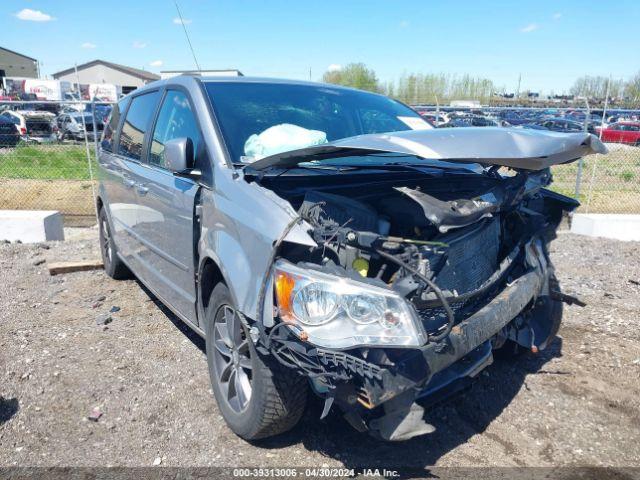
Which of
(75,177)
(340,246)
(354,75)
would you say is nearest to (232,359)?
(340,246)

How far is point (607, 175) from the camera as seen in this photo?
1299cm

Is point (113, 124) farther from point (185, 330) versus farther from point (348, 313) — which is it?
point (348, 313)

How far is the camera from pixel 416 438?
9.95 feet

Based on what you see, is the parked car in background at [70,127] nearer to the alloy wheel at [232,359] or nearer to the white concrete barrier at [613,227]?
the white concrete barrier at [613,227]

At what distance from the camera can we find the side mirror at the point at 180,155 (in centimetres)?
311

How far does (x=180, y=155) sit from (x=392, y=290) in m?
1.55

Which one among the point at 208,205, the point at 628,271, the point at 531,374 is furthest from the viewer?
the point at 628,271

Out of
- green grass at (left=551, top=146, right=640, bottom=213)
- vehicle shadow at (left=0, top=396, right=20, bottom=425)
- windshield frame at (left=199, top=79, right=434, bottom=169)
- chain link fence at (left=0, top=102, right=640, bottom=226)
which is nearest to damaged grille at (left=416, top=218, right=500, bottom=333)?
windshield frame at (left=199, top=79, right=434, bottom=169)

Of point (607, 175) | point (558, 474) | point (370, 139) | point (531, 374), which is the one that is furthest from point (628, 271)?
point (607, 175)

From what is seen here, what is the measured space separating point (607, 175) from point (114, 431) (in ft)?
42.6

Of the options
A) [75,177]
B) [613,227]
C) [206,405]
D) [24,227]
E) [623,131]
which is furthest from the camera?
[623,131]

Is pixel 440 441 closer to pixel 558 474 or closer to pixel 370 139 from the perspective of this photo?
pixel 558 474

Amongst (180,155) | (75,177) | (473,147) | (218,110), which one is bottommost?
(75,177)

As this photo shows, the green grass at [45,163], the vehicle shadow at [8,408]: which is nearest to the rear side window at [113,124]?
the vehicle shadow at [8,408]
